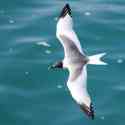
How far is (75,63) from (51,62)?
7.57 ft

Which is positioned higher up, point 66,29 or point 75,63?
point 66,29

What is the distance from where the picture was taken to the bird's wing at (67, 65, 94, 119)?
25.0ft

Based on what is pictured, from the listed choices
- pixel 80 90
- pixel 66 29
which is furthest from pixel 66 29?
pixel 80 90

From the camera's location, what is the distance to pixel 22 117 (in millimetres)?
9141

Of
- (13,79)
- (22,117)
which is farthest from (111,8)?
(22,117)

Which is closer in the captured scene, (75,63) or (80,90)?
(80,90)

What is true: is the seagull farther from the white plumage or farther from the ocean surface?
the ocean surface

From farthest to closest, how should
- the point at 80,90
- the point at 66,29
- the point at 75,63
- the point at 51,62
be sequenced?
the point at 51,62
the point at 66,29
the point at 75,63
the point at 80,90

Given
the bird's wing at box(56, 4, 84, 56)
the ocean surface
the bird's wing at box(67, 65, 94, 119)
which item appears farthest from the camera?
the ocean surface

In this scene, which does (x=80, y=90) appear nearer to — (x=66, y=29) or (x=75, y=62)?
(x=75, y=62)

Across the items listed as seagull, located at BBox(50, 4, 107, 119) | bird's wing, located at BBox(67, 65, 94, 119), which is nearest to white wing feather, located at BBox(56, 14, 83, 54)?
seagull, located at BBox(50, 4, 107, 119)

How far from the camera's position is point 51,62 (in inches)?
409

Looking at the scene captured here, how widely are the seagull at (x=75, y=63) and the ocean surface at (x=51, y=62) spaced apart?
3.84 feet

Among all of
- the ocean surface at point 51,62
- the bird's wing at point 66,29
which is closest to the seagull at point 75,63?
the bird's wing at point 66,29
